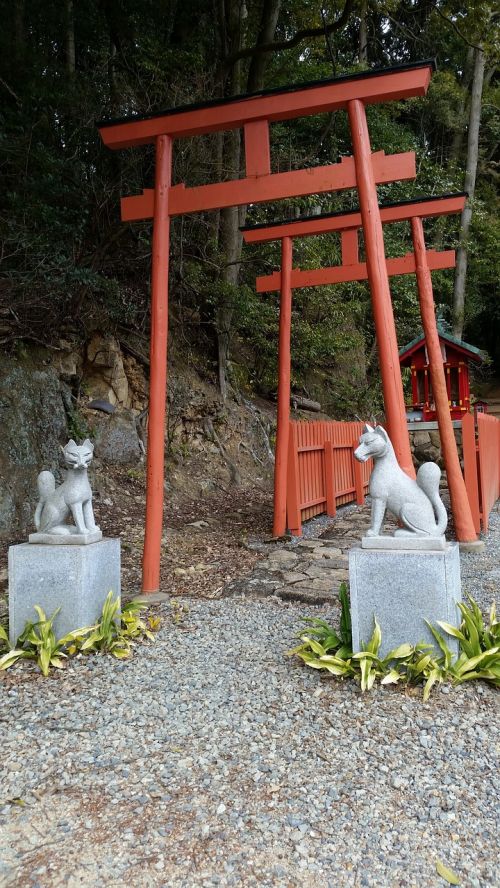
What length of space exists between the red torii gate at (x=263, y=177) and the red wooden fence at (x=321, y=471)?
263 centimetres

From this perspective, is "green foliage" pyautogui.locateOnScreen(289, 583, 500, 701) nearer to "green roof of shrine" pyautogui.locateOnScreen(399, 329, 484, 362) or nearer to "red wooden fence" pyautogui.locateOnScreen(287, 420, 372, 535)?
"red wooden fence" pyautogui.locateOnScreen(287, 420, 372, 535)

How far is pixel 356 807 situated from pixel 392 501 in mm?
1582

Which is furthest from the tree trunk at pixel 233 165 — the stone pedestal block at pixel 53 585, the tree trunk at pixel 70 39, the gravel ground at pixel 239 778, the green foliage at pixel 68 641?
the gravel ground at pixel 239 778

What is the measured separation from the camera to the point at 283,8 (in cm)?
1085

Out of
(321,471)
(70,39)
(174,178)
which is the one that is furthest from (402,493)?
(70,39)

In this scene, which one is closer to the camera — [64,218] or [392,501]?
[392,501]

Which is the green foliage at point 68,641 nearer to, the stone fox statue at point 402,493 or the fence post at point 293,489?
the stone fox statue at point 402,493

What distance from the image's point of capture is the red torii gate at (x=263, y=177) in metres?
4.16

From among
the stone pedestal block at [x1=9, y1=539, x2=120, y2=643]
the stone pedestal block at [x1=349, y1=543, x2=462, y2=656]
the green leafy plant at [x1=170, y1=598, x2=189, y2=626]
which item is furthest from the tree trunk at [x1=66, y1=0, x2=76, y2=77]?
the stone pedestal block at [x1=349, y1=543, x2=462, y2=656]

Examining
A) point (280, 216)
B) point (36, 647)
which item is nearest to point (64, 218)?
point (280, 216)

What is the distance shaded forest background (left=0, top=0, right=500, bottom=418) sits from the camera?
287 inches

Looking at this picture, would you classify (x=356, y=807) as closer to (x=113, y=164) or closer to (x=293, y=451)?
(x=293, y=451)

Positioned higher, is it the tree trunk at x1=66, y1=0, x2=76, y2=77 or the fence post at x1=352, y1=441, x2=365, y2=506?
the tree trunk at x1=66, y1=0, x2=76, y2=77

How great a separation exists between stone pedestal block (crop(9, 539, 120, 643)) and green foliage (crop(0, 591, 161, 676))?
0.06m
